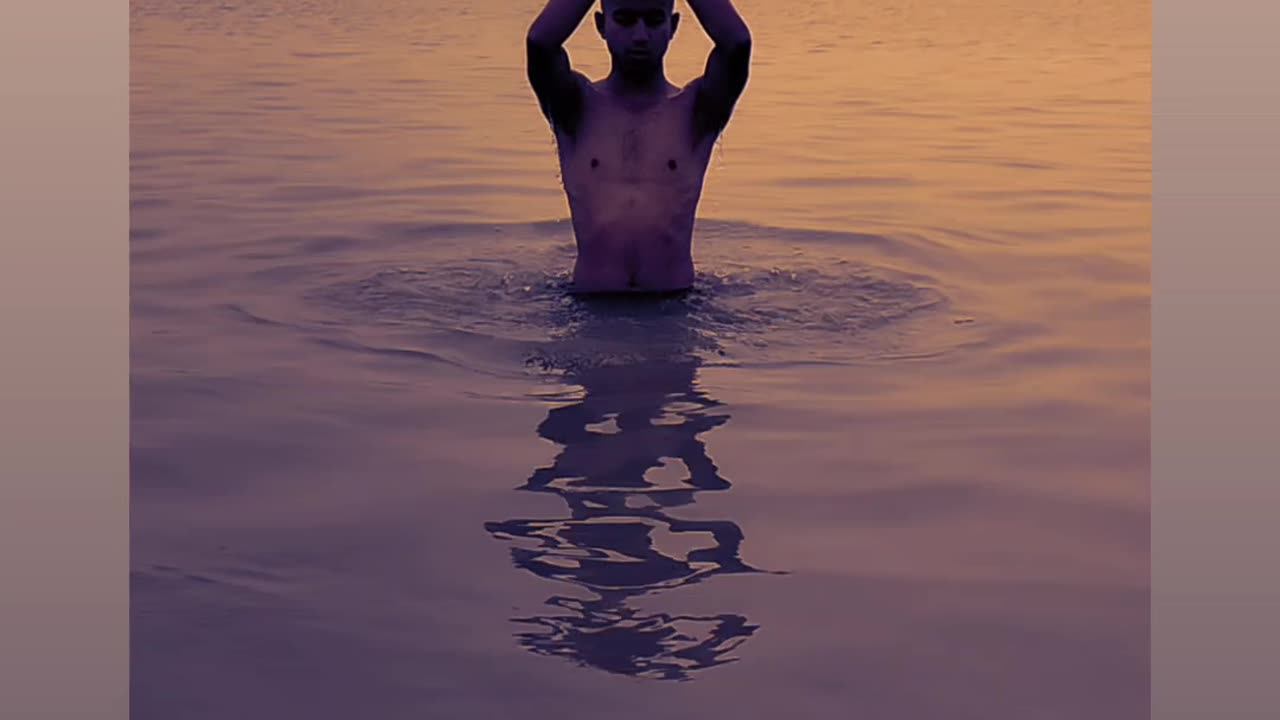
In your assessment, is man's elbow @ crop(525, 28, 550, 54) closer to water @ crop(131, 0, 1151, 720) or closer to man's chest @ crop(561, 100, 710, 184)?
man's chest @ crop(561, 100, 710, 184)

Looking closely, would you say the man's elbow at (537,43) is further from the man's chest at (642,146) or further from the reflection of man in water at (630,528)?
the reflection of man in water at (630,528)

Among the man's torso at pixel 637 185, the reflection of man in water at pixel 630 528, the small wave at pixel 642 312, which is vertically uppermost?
the man's torso at pixel 637 185

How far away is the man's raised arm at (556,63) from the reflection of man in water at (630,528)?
56.7 inches

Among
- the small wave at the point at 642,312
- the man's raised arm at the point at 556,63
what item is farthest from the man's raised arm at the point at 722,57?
the small wave at the point at 642,312

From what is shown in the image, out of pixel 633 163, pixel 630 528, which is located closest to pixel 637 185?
pixel 633 163

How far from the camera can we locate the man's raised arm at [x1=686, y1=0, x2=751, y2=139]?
20.6ft

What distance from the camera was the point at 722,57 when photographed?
20.7 feet

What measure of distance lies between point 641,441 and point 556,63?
2196 mm

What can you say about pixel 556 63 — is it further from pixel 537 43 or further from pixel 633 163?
pixel 633 163

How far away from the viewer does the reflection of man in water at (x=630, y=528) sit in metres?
3.41

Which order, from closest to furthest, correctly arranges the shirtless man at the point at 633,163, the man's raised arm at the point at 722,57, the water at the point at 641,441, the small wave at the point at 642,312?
the water at the point at 641,441 < the small wave at the point at 642,312 < the man's raised arm at the point at 722,57 < the shirtless man at the point at 633,163

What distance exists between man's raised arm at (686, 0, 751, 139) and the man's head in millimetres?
138

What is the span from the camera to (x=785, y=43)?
53.4 ft

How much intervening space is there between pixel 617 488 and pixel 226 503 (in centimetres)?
102
